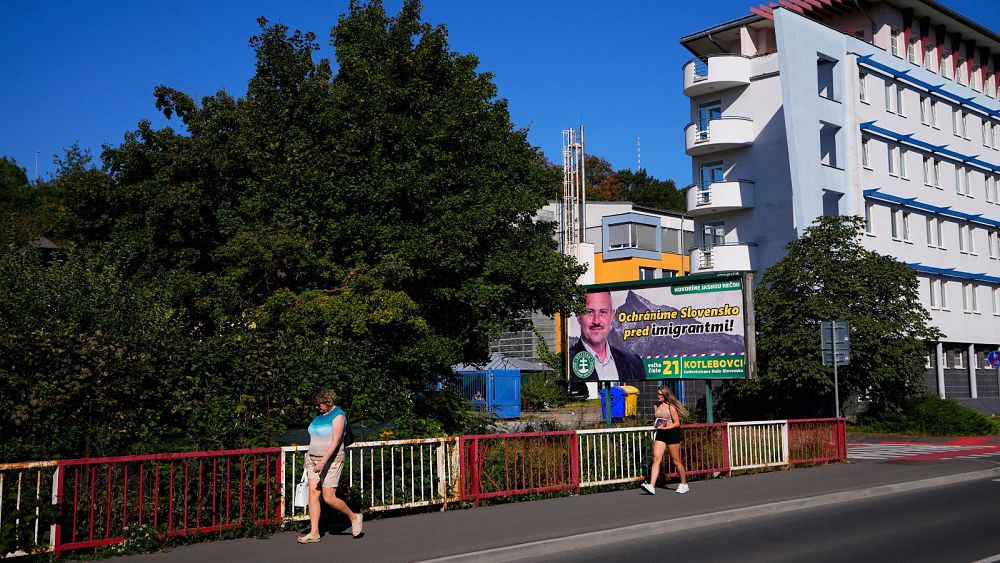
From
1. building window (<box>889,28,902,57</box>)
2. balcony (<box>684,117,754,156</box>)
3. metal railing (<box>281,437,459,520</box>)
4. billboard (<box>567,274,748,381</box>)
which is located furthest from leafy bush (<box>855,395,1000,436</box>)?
metal railing (<box>281,437,459,520</box>)

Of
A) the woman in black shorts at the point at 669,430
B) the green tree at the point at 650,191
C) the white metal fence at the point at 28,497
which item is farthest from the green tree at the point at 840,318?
the green tree at the point at 650,191

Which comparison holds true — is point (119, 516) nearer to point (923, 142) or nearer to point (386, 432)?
point (386, 432)

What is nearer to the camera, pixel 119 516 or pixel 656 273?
pixel 119 516

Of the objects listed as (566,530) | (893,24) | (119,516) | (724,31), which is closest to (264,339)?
(119,516)

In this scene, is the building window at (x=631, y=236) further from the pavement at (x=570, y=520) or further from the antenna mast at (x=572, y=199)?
the pavement at (x=570, y=520)

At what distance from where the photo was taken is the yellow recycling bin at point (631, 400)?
143ft

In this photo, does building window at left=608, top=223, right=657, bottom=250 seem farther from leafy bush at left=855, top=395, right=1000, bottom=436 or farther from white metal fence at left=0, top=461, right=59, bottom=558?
white metal fence at left=0, top=461, right=59, bottom=558

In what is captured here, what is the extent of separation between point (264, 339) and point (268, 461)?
3.19m

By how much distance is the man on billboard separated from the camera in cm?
2372

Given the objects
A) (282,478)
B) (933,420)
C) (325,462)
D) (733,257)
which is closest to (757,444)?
(282,478)

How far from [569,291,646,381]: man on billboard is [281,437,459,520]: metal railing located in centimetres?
1095

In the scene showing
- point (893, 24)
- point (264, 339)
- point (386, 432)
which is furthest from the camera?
point (893, 24)

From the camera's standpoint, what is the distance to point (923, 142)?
49281 millimetres

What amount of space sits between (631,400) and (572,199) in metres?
24.2
